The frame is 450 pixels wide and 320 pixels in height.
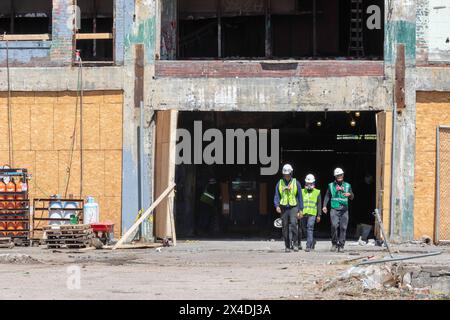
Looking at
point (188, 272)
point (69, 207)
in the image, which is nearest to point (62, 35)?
point (69, 207)

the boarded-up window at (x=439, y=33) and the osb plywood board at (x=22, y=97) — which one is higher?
the boarded-up window at (x=439, y=33)

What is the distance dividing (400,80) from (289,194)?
206 inches

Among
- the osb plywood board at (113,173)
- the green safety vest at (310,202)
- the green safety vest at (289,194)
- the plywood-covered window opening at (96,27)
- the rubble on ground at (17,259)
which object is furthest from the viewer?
the plywood-covered window opening at (96,27)

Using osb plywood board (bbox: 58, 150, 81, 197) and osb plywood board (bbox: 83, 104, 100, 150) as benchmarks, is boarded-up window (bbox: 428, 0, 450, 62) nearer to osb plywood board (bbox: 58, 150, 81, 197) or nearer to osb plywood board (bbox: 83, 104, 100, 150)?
osb plywood board (bbox: 83, 104, 100, 150)

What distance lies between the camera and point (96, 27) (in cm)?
3131

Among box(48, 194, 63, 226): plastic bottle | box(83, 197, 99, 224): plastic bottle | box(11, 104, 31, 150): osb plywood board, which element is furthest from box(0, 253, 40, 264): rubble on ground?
box(11, 104, 31, 150): osb plywood board

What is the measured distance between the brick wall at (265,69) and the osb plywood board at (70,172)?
10.1 feet

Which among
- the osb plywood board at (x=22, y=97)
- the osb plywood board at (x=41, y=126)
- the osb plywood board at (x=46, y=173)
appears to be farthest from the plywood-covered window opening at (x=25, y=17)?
the osb plywood board at (x=46, y=173)

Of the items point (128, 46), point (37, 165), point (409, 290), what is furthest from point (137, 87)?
point (409, 290)

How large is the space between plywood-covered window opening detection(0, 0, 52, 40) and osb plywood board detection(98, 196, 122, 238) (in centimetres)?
631

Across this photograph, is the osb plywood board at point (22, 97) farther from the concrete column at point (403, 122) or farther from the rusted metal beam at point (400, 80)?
the rusted metal beam at point (400, 80)

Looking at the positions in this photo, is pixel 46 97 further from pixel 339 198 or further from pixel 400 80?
pixel 400 80

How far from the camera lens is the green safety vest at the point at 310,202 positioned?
25.0 metres

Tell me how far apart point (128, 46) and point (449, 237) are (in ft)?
31.7
